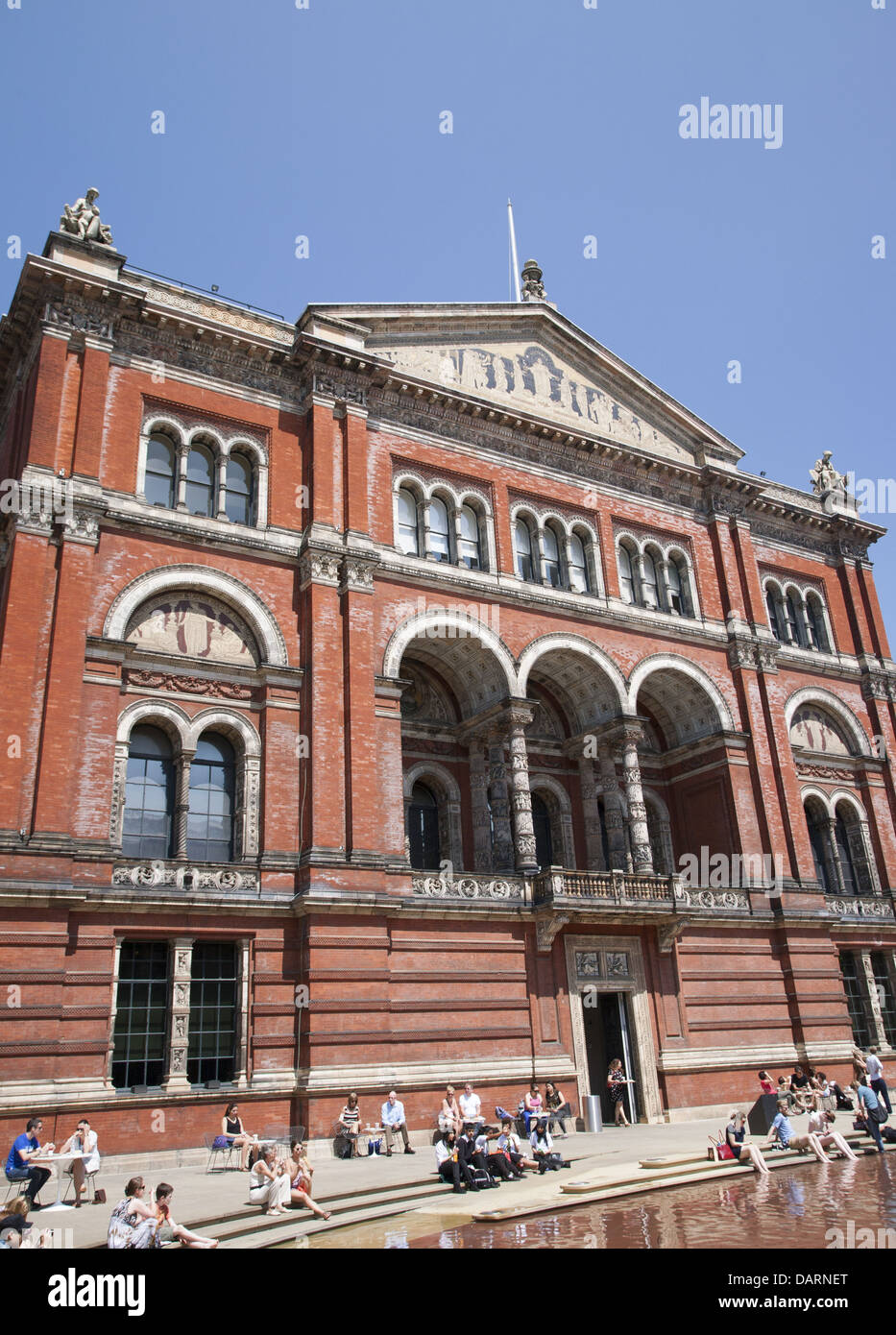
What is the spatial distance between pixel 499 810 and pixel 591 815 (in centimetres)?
440

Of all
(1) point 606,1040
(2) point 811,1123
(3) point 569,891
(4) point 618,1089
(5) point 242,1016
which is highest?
(3) point 569,891

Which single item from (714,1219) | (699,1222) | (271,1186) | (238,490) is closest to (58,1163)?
(271,1186)

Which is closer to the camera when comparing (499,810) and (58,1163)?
(58,1163)

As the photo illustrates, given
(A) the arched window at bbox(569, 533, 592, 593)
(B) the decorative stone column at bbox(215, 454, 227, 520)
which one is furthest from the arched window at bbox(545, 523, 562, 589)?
(B) the decorative stone column at bbox(215, 454, 227, 520)

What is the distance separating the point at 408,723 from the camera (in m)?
28.3

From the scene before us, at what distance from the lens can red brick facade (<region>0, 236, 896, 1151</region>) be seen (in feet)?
66.8

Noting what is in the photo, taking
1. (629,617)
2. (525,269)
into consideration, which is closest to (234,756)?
(629,617)

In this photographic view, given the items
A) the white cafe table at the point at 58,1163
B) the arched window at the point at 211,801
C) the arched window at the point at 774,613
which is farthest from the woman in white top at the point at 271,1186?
the arched window at the point at 774,613

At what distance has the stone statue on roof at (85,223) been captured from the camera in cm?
2425

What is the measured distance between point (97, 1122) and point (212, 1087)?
2365 millimetres

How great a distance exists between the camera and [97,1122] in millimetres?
18297

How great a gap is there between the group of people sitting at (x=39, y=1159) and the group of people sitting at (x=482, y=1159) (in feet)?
18.1

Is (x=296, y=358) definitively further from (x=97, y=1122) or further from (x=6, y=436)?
(x=97, y=1122)

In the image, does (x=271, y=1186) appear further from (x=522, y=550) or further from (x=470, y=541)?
(x=522, y=550)
